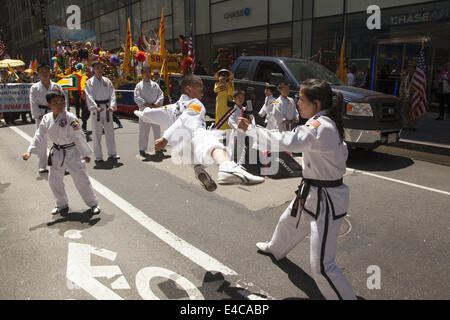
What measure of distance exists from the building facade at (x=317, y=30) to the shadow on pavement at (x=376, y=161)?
6767 mm

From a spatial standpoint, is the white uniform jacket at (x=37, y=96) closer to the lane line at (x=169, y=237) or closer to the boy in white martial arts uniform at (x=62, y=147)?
the lane line at (x=169, y=237)

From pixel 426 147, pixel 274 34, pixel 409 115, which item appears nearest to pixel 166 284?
pixel 426 147

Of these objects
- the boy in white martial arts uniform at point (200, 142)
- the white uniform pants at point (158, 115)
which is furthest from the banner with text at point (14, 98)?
the boy in white martial arts uniform at point (200, 142)

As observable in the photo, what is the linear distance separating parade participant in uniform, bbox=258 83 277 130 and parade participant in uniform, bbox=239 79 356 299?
5.29 metres

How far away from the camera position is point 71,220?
15.6 feet

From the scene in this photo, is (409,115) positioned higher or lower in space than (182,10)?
lower

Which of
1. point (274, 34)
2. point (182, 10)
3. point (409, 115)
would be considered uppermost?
point (182, 10)

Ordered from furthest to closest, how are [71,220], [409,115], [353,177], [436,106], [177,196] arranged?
[436,106], [409,115], [353,177], [177,196], [71,220]

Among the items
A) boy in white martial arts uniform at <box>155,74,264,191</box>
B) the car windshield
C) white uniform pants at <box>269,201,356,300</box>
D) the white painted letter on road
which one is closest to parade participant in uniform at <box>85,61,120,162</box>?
the white painted letter on road

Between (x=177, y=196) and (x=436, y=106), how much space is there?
12804mm

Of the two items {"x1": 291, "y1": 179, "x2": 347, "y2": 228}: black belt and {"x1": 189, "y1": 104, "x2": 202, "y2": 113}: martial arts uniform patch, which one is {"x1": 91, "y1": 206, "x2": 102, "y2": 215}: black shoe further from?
{"x1": 291, "y1": 179, "x2": 347, "y2": 228}: black belt

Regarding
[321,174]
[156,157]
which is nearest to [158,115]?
[321,174]

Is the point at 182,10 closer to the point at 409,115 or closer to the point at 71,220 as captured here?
the point at 409,115

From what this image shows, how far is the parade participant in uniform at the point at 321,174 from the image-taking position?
8.92ft
